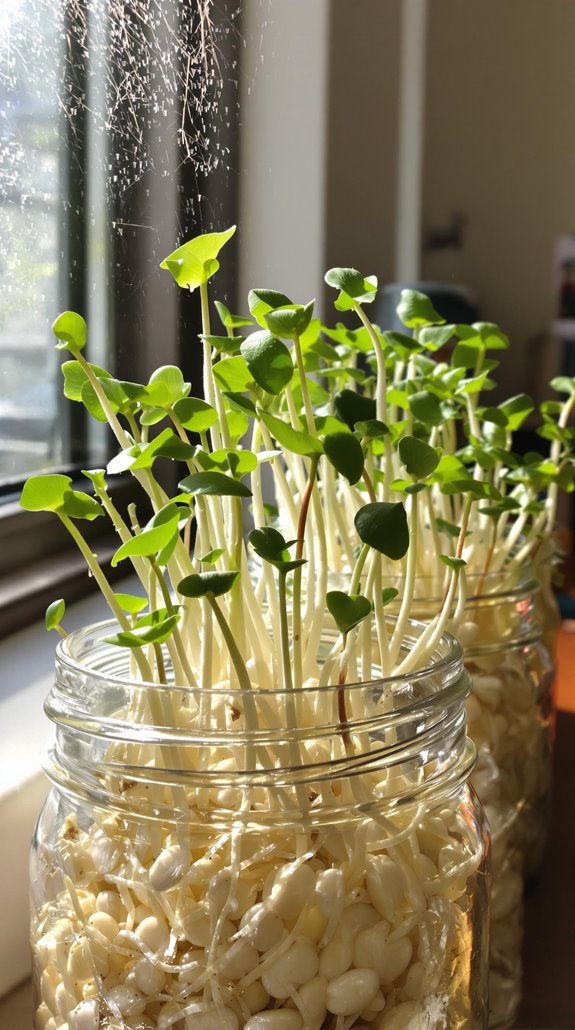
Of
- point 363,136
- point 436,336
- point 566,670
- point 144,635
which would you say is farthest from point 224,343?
point 566,670

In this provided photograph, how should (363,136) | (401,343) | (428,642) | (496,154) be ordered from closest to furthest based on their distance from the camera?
(428,642)
(401,343)
(363,136)
(496,154)

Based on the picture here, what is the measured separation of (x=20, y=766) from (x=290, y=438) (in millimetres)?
263

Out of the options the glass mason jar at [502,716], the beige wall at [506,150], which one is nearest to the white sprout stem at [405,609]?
the glass mason jar at [502,716]

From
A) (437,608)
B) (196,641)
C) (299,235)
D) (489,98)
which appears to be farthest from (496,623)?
(489,98)

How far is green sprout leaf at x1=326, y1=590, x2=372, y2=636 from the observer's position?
A: 0.32 metres

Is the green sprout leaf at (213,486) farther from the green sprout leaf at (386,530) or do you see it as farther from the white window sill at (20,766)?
the white window sill at (20,766)

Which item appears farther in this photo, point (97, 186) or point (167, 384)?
point (97, 186)

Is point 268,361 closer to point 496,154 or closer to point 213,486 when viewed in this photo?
point 213,486

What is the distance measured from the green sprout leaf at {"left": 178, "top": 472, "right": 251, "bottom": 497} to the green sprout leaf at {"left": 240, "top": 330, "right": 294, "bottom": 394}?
38 mm

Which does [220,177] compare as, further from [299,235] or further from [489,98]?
[489,98]

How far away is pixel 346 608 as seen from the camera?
0.32m

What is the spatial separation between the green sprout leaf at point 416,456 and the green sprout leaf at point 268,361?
44 millimetres

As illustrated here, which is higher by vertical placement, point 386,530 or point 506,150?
point 506,150

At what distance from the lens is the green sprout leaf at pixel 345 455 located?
1.03 ft
